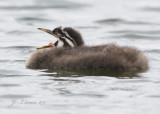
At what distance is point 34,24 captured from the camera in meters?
24.0

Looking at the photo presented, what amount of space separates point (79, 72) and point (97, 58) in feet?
1.80

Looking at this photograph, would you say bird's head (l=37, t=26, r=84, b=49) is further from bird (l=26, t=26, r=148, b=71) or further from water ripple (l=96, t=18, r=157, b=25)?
water ripple (l=96, t=18, r=157, b=25)

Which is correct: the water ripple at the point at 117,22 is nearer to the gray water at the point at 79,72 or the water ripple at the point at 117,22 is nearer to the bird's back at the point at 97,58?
the gray water at the point at 79,72

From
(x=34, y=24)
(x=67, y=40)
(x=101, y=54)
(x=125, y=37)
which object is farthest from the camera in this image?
(x=34, y=24)

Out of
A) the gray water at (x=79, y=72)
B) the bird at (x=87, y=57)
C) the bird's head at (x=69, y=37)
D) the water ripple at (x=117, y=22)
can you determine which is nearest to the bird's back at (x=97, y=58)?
the bird at (x=87, y=57)

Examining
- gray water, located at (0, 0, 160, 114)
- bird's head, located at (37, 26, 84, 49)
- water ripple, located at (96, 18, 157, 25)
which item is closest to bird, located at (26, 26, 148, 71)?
bird's head, located at (37, 26, 84, 49)

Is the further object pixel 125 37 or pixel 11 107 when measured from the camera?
pixel 125 37

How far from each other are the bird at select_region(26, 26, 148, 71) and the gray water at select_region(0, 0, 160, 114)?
0.19 m

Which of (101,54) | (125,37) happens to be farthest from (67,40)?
(125,37)

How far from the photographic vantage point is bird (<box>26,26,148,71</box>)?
14.2 metres

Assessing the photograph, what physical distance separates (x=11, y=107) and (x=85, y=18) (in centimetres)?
1363

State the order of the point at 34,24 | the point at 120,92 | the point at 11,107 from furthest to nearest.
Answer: the point at 34,24, the point at 120,92, the point at 11,107

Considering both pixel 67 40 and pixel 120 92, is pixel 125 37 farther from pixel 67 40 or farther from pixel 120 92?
pixel 120 92

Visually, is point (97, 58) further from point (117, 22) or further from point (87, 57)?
point (117, 22)
